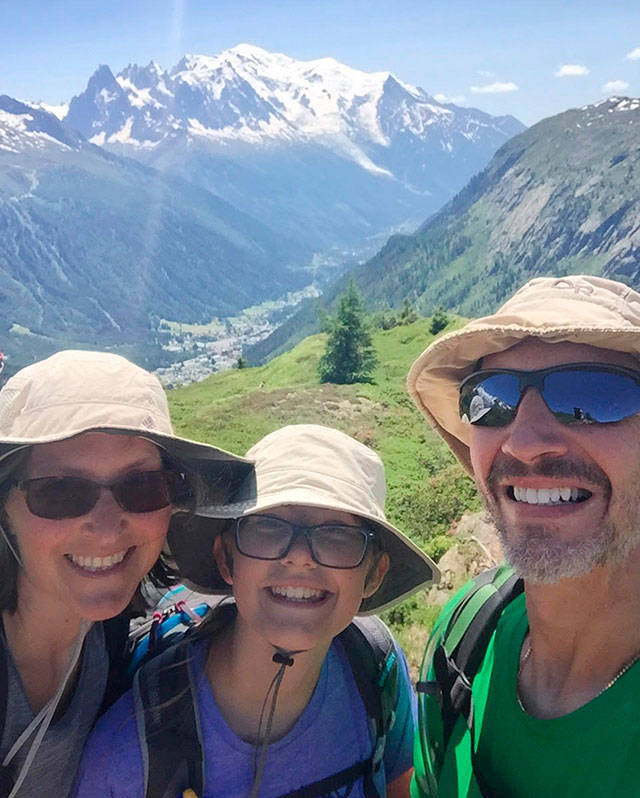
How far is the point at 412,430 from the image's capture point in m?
24.8

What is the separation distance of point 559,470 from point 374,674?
134 cm

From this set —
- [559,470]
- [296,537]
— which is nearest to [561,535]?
[559,470]

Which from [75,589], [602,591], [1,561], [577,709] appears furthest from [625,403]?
[1,561]

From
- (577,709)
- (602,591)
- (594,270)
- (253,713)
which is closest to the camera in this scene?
(577,709)

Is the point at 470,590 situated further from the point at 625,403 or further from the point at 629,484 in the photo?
the point at 625,403

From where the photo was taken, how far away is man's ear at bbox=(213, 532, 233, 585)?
2.89m

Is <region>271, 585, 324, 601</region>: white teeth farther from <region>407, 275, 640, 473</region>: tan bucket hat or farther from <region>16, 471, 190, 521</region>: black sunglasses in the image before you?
<region>407, 275, 640, 473</region>: tan bucket hat

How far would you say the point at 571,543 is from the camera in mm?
2193

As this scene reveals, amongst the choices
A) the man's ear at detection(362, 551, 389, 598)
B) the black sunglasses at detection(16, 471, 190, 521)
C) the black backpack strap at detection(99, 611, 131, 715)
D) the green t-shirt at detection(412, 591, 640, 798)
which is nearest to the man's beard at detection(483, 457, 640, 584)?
the green t-shirt at detection(412, 591, 640, 798)

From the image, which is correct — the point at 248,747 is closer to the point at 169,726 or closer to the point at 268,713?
the point at 268,713

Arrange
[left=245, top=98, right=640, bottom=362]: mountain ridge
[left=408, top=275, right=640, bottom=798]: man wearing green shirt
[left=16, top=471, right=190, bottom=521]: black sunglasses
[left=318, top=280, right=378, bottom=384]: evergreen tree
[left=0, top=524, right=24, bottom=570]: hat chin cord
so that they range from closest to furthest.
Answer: [left=408, top=275, right=640, bottom=798]: man wearing green shirt
[left=16, top=471, right=190, bottom=521]: black sunglasses
[left=0, top=524, right=24, bottom=570]: hat chin cord
[left=318, top=280, right=378, bottom=384]: evergreen tree
[left=245, top=98, right=640, bottom=362]: mountain ridge

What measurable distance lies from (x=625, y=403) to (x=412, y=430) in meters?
22.8

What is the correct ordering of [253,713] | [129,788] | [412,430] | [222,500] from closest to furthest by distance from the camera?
[129,788], [253,713], [222,500], [412,430]

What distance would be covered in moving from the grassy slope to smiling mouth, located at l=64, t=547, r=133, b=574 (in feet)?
14.9
